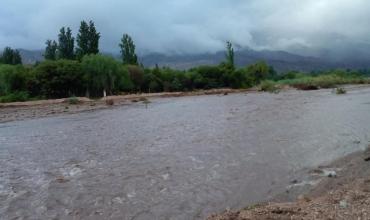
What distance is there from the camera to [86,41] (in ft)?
363

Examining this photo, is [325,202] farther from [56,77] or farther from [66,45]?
[66,45]

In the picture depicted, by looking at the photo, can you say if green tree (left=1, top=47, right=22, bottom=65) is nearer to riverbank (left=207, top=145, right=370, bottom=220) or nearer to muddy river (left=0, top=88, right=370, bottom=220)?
muddy river (left=0, top=88, right=370, bottom=220)

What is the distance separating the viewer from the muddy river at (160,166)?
1248 cm

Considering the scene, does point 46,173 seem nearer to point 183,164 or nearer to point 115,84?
point 183,164

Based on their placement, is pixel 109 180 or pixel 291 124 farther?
pixel 291 124

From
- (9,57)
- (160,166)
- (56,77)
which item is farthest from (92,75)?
(160,166)

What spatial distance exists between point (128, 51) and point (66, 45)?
1753cm

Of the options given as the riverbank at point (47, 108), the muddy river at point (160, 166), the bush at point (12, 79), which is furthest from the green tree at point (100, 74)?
the muddy river at point (160, 166)

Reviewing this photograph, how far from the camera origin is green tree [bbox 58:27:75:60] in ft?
367

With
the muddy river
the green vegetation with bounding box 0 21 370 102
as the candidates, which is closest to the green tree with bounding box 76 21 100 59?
the green vegetation with bounding box 0 21 370 102

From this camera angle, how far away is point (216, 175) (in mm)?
15727

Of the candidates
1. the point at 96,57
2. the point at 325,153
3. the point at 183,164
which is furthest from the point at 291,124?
Answer: the point at 96,57

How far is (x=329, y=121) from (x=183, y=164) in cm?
1667

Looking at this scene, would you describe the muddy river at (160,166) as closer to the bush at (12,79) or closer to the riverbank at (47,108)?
the riverbank at (47,108)
